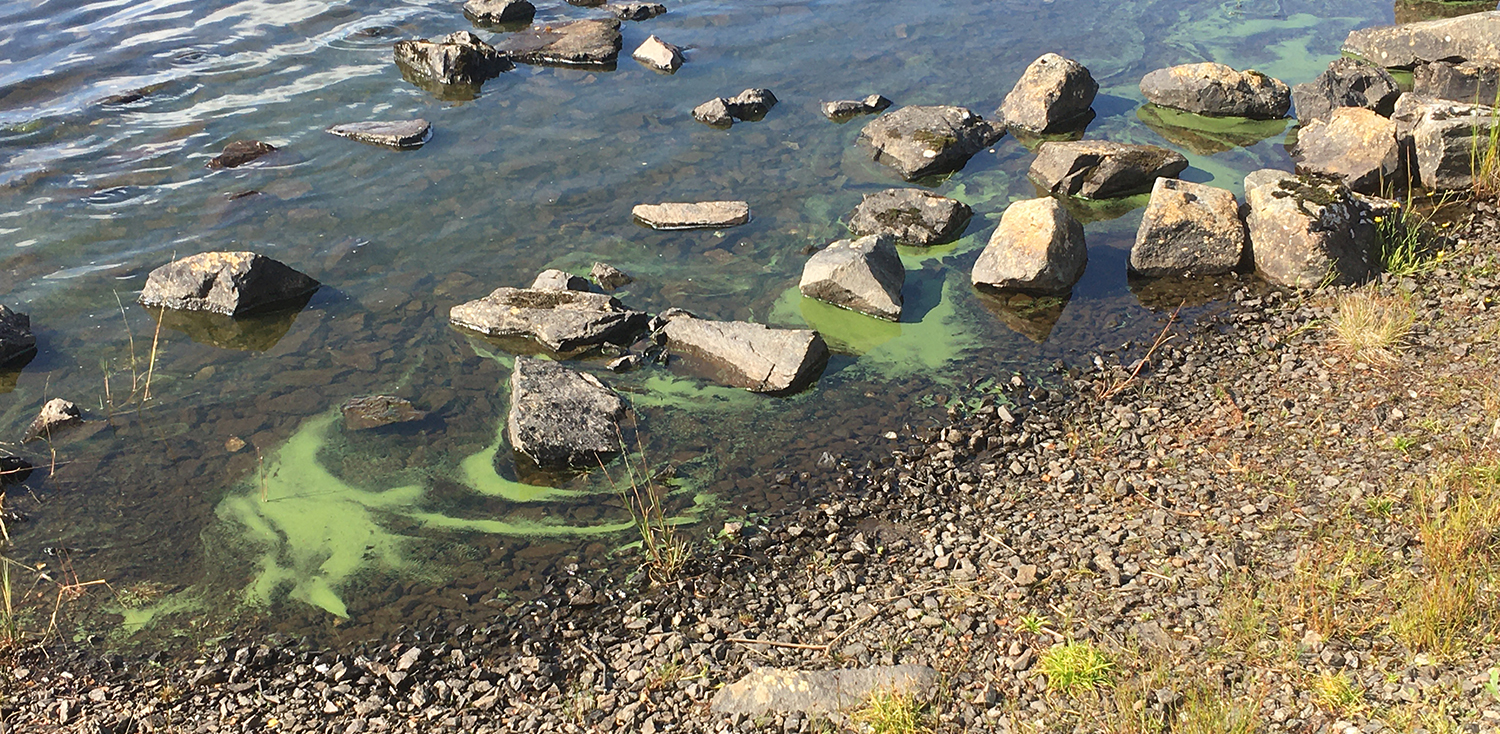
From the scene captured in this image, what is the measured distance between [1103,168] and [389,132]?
23.4 feet

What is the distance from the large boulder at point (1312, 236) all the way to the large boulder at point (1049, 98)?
3116mm

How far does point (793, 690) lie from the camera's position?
4398 millimetres

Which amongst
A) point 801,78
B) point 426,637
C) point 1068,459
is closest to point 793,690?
point 426,637

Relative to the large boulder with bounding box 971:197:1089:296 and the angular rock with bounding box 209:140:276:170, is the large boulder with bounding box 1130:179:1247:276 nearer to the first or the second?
the large boulder with bounding box 971:197:1089:296

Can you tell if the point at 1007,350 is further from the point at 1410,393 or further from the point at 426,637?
the point at 426,637

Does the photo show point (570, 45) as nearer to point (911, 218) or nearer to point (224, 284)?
point (911, 218)

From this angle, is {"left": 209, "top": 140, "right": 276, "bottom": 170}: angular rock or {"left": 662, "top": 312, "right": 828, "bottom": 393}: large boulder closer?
{"left": 662, "top": 312, "right": 828, "bottom": 393}: large boulder

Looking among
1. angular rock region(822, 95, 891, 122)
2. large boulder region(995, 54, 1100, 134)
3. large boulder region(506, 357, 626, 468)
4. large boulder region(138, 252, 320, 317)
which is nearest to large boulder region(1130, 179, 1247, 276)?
large boulder region(995, 54, 1100, 134)

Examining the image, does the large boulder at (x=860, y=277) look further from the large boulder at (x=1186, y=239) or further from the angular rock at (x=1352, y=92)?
the angular rock at (x=1352, y=92)

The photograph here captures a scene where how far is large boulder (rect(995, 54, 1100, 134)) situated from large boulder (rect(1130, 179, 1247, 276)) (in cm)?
295

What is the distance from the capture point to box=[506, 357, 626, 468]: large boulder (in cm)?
630

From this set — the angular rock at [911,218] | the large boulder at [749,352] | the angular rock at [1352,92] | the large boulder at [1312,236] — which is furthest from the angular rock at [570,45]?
the angular rock at [1352,92]

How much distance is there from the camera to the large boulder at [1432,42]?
36.2 feet

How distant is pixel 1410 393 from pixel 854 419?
3277 millimetres
